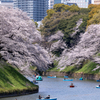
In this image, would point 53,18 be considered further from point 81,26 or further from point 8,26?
point 8,26

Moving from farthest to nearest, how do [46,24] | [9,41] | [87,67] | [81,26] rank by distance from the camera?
[46,24] < [81,26] < [87,67] < [9,41]

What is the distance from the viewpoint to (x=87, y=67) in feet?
236

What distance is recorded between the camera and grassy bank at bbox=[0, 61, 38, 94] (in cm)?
3502

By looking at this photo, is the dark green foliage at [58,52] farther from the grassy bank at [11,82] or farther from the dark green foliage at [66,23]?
the grassy bank at [11,82]

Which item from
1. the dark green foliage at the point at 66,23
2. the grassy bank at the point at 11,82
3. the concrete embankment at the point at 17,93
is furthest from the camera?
the dark green foliage at the point at 66,23

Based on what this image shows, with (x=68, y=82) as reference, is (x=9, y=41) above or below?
above

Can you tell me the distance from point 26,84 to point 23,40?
5680 millimetres

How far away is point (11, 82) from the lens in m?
36.6

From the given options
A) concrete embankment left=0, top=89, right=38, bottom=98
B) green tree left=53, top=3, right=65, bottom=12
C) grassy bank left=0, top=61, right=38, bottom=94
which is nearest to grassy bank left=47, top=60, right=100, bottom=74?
green tree left=53, top=3, right=65, bottom=12

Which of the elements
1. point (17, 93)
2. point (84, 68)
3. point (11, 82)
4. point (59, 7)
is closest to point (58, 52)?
point (84, 68)

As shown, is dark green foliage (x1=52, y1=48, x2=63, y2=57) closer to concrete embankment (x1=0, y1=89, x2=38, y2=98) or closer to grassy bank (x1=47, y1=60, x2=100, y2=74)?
grassy bank (x1=47, y1=60, x2=100, y2=74)

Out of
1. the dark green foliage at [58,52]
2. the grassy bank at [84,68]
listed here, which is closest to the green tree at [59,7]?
the dark green foliage at [58,52]

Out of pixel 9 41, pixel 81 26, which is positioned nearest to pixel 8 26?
pixel 9 41

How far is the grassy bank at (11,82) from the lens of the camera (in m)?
35.0
